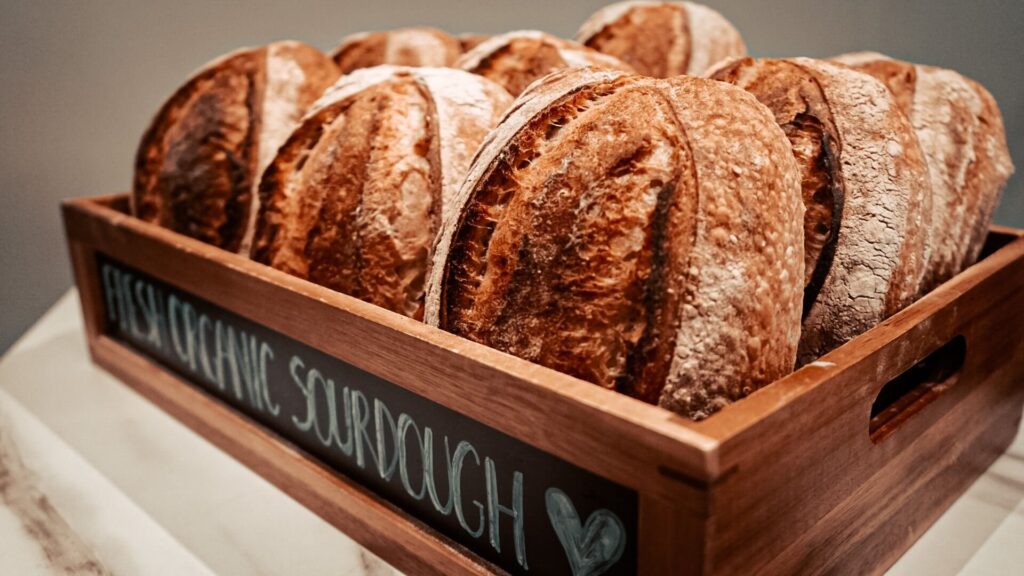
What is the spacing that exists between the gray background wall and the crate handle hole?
0.76 m

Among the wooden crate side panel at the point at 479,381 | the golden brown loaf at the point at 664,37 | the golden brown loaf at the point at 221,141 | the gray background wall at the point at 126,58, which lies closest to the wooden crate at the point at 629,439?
the wooden crate side panel at the point at 479,381

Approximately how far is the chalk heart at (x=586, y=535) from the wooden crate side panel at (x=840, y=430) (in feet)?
0.32

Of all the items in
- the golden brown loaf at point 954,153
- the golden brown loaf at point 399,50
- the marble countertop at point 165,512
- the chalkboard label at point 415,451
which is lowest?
the marble countertop at point 165,512

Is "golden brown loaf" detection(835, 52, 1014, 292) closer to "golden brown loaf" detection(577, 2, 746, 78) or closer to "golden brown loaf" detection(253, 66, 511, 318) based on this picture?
"golden brown loaf" detection(577, 2, 746, 78)

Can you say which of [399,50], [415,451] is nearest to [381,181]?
[415,451]

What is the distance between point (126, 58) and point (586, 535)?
182 centimetres

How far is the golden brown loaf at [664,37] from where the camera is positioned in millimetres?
1548

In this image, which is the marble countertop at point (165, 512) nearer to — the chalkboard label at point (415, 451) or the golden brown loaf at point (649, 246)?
the chalkboard label at point (415, 451)

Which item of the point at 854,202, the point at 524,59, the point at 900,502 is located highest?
the point at 524,59

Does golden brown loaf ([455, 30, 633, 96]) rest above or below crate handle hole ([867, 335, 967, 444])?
above

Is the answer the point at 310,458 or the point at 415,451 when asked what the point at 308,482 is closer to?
the point at 310,458

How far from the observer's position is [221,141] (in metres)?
1.36

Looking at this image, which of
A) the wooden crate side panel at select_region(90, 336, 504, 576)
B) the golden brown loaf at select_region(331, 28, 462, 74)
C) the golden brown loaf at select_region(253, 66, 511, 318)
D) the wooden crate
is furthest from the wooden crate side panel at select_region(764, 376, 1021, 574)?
the golden brown loaf at select_region(331, 28, 462, 74)

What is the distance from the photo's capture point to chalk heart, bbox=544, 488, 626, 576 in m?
0.71
